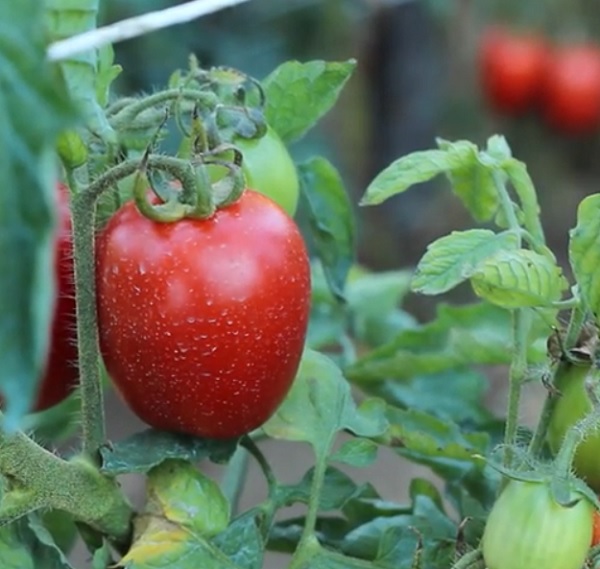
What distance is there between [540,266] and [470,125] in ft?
11.5

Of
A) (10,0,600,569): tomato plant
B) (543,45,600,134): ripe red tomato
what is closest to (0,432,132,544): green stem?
(10,0,600,569): tomato plant

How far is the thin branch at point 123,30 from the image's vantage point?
Answer: 42 cm

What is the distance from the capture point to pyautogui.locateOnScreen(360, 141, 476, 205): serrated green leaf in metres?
0.63

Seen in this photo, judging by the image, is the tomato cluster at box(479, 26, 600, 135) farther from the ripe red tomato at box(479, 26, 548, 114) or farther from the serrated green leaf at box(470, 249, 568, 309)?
the serrated green leaf at box(470, 249, 568, 309)

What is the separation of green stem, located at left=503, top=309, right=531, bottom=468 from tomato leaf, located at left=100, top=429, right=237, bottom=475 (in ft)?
0.47

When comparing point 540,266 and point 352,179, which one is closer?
point 540,266

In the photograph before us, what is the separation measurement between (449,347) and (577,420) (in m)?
0.30

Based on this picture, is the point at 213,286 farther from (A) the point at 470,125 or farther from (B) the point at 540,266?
(A) the point at 470,125

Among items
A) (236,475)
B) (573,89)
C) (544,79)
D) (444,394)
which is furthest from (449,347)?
(544,79)

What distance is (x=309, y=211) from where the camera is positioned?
767 mm

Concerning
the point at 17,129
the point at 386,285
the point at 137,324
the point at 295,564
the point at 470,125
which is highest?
the point at 17,129

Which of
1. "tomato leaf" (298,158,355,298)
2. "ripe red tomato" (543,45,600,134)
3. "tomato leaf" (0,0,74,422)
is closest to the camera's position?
"tomato leaf" (0,0,74,422)

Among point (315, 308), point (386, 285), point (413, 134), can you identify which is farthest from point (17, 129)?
point (413, 134)

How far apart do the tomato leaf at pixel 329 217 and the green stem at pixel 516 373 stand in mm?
188
